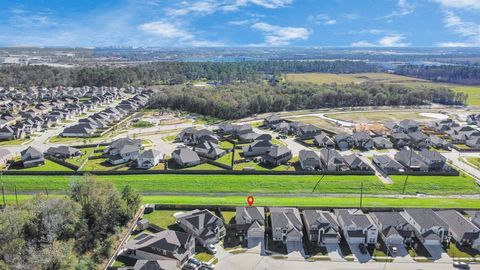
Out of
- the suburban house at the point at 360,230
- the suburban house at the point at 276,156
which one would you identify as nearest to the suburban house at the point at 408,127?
the suburban house at the point at 276,156

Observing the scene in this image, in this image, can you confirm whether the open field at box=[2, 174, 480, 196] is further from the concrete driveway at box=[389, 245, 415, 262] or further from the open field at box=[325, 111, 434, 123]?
the open field at box=[325, 111, 434, 123]

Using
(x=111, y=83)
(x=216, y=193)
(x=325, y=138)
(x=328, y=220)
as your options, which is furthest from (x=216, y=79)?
(x=328, y=220)

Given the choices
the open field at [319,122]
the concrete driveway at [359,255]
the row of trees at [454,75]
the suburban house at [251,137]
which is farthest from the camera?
the row of trees at [454,75]

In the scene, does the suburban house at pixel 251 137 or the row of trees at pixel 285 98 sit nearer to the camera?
the suburban house at pixel 251 137

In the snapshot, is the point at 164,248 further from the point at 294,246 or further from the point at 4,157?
the point at 4,157

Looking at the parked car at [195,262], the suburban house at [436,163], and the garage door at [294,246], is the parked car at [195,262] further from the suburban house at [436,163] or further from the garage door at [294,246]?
the suburban house at [436,163]

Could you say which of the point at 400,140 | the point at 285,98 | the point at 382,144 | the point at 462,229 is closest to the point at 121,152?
the point at 382,144
